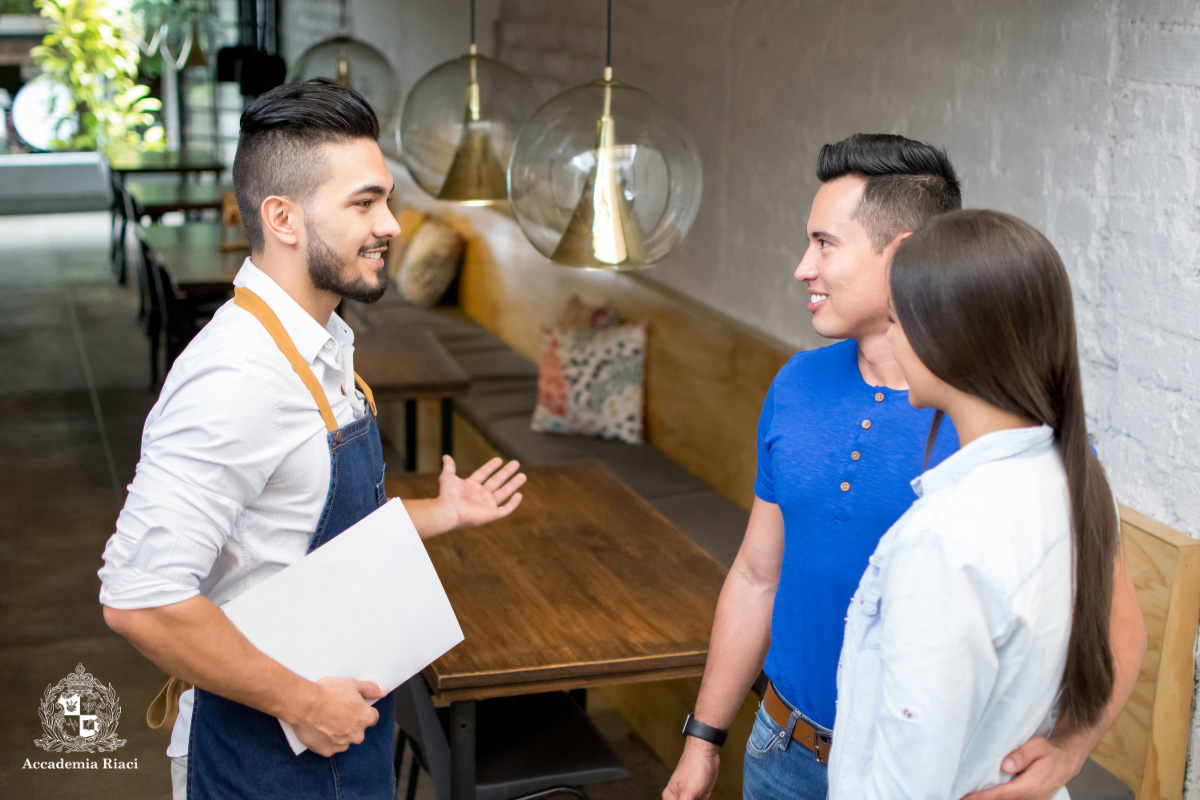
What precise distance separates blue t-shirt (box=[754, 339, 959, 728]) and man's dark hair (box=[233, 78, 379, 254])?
673mm

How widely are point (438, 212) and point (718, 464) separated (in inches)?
121

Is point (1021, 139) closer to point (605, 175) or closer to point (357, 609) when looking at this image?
point (605, 175)

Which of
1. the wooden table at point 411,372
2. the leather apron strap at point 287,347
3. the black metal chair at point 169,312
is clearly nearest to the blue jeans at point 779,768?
the leather apron strap at point 287,347

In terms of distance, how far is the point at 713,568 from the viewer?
91.8 inches

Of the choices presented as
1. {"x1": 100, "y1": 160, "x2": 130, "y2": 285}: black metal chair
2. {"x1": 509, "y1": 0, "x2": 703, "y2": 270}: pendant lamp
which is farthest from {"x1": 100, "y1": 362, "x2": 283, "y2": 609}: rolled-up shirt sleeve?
{"x1": 100, "y1": 160, "x2": 130, "y2": 285}: black metal chair

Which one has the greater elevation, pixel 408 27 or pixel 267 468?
pixel 408 27

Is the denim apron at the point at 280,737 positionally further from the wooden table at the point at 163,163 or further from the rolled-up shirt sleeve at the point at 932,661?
the wooden table at the point at 163,163

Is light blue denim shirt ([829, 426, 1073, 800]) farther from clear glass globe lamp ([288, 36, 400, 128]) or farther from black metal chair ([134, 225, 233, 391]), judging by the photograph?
black metal chair ([134, 225, 233, 391])

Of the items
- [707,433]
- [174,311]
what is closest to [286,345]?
[707,433]

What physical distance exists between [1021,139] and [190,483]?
1.87 metres

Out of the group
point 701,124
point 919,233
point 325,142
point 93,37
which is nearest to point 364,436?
point 325,142

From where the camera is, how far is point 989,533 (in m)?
1.03

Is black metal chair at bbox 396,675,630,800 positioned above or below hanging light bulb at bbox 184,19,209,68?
below

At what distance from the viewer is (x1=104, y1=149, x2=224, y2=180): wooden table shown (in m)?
8.42
